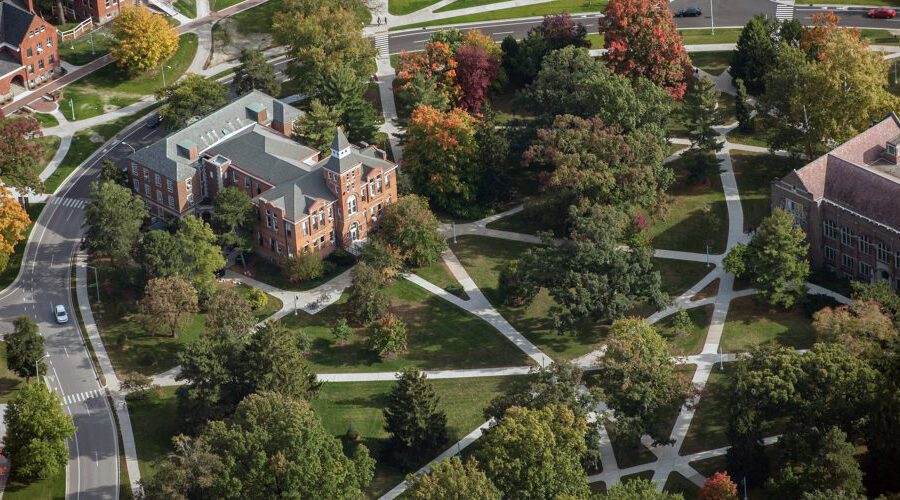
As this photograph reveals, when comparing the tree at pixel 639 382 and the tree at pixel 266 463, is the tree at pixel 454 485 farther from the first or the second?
the tree at pixel 639 382

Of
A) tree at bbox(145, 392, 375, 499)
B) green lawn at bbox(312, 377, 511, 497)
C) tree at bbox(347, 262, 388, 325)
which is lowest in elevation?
green lawn at bbox(312, 377, 511, 497)

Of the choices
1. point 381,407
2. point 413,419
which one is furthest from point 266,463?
point 381,407

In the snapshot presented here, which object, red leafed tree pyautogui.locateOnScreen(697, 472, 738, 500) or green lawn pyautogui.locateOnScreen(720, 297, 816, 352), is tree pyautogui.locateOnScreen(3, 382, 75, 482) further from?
green lawn pyautogui.locateOnScreen(720, 297, 816, 352)

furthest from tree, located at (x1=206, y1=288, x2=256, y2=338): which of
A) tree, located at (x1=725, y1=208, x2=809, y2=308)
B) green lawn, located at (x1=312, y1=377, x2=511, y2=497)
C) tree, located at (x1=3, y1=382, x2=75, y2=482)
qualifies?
tree, located at (x1=725, y1=208, x2=809, y2=308)

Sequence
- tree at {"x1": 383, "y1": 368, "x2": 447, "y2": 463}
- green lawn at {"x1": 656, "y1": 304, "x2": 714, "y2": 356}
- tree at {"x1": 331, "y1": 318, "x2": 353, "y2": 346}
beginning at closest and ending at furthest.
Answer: tree at {"x1": 383, "y1": 368, "x2": 447, "y2": 463} → green lawn at {"x1": 656, "y1": 304, "x2": 714, "y2": 356} → tree at {"x1": 331, "y1": 318, "x2": 353, "y2": 346}

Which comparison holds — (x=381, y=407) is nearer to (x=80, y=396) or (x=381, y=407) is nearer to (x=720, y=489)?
(x=80, y=396)

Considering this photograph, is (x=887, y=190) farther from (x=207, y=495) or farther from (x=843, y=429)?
(x=207, y=495)

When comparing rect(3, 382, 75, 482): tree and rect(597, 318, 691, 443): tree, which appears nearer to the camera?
rect(3, 382, 75, 482): tree

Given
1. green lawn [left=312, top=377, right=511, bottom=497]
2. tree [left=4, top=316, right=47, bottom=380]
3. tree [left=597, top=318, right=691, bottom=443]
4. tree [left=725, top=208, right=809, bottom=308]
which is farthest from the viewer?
tree [left=725, top=208, right=809, bottom=308]
